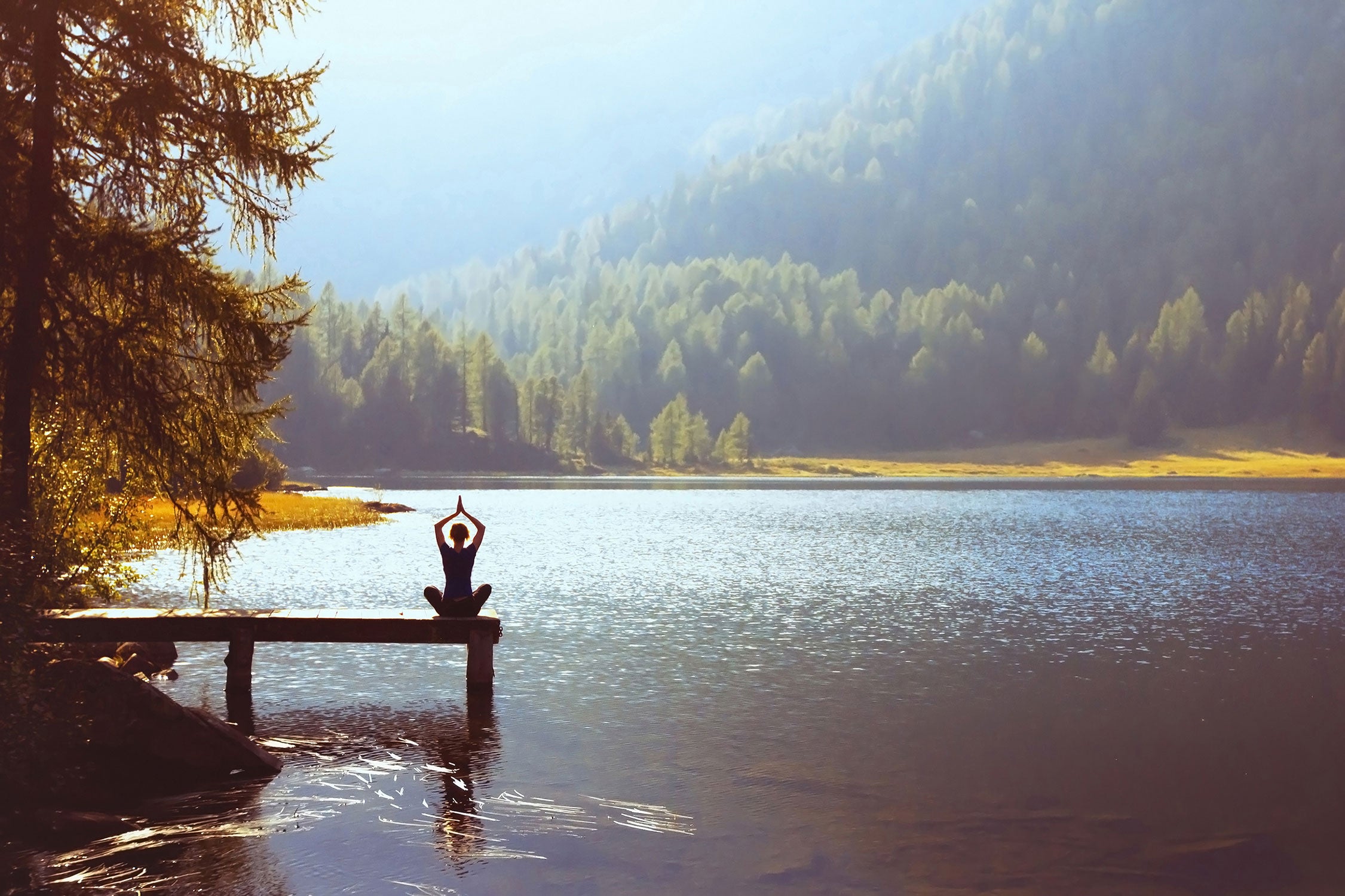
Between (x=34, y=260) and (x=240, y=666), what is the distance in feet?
29.8

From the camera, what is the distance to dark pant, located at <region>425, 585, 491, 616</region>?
23328 mm

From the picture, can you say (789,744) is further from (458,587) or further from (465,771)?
(458,587)

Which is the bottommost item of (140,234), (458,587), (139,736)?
(139,736)

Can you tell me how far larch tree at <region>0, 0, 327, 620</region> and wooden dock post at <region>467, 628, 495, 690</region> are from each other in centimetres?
573

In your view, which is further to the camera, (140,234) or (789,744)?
(789,744)

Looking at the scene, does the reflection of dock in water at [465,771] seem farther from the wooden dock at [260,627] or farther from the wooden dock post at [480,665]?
the wooden dock at [260,627]

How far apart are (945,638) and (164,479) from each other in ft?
71.7

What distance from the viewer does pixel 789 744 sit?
2098cm

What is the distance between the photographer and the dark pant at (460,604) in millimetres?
23328

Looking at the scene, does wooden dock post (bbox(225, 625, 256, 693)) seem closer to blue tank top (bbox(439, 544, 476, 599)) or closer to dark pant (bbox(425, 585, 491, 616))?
dark pant (bbox(425, 585, 491, 616))

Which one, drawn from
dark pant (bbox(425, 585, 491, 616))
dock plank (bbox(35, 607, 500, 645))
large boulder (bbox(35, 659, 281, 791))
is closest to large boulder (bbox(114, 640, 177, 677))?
dock plank (bbox(35, 607, 500, 645))

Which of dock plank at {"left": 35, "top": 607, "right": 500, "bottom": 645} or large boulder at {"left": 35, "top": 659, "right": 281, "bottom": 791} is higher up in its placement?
dock plank at {"left": 35, "top": 607, "right": 500, "bottom": 645}

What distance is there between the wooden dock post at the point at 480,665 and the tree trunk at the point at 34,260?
9.02m

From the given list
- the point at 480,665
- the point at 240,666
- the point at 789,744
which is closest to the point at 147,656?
the point at 240,666
